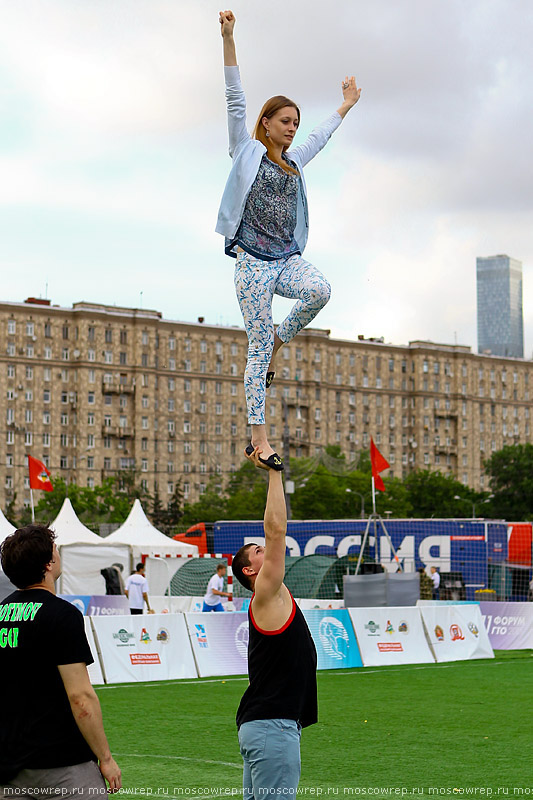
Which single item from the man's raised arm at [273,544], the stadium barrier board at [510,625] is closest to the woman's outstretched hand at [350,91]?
the man's raised arm at [273,544]

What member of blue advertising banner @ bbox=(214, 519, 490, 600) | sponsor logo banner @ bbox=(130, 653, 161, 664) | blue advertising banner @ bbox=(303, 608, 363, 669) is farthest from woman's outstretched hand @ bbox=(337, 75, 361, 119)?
blue advertising banner @ bbox=(214, 519, 490, 600)

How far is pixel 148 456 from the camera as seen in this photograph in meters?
123

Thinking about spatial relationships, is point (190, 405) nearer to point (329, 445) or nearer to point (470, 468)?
point (329, 445)

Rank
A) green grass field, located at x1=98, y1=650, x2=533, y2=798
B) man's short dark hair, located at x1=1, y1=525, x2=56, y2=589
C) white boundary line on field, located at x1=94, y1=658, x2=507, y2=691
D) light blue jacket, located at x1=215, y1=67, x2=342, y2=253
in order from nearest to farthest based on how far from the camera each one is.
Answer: man's short dark hair, located at x1=1, y1=525, x2=56, y2=589 < light blue jacket, located at x1=215, y1=67, x2=342, y2=253 < green grass field, located at x1=98, y1=650, x2=533, y2=798 < white boundary line on field, located at x1=94, y1=658, x2=507, y2=691

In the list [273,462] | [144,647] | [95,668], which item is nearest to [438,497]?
[144,647]

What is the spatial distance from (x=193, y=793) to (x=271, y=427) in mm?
119632

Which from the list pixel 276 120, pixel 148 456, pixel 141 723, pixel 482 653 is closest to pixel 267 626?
pixel 276 120

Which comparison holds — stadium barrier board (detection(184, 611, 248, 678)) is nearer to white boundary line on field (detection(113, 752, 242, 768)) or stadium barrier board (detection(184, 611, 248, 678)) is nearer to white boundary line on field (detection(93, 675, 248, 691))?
white boundary line on field (detection(93, 675, 248, 691))

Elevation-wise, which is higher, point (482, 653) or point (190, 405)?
point (190, 405)

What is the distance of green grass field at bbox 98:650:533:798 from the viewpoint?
10695 mm

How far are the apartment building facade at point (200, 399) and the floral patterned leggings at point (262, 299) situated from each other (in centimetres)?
9814

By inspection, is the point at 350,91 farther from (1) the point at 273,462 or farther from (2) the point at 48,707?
(2) the point at 48,707

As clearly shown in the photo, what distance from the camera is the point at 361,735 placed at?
44.6ft

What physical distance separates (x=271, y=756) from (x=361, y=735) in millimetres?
8536
